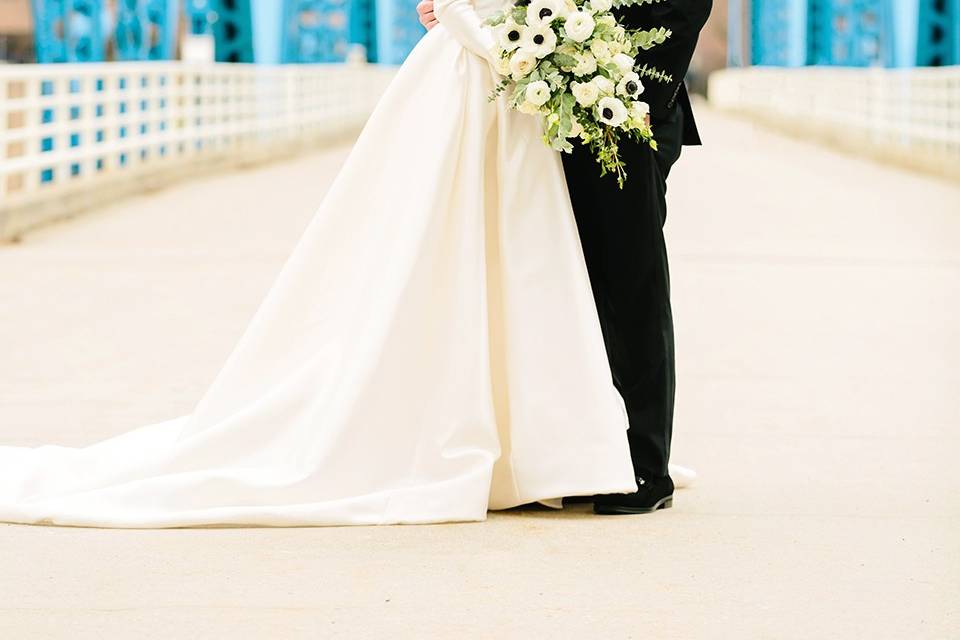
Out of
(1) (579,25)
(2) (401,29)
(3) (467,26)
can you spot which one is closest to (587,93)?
(1) (579,25)

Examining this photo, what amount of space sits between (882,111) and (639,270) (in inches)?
742

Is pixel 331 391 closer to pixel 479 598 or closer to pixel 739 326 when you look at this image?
pixel 479 598

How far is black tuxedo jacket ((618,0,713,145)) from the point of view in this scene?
3752mm

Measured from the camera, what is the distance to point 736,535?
12.2ft

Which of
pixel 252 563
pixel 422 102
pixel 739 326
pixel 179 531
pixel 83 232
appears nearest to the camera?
pixel 252 563

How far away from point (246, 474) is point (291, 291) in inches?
18.2

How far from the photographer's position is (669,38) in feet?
12.3

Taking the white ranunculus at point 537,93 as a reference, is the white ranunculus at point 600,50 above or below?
above

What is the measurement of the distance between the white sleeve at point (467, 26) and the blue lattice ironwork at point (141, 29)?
13.6 meters

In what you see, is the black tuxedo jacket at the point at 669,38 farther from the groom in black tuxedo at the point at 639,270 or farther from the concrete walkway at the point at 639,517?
the concrete walkway at the point at 639,517

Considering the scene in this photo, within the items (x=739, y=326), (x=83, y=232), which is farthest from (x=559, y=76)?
(x=83, y=232)

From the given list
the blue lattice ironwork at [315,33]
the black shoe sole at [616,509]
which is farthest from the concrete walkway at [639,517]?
the blue lattice ironwork at [315,33]

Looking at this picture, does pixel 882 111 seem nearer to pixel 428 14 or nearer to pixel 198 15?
pixel 198 15

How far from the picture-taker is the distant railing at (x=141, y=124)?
12133mm
